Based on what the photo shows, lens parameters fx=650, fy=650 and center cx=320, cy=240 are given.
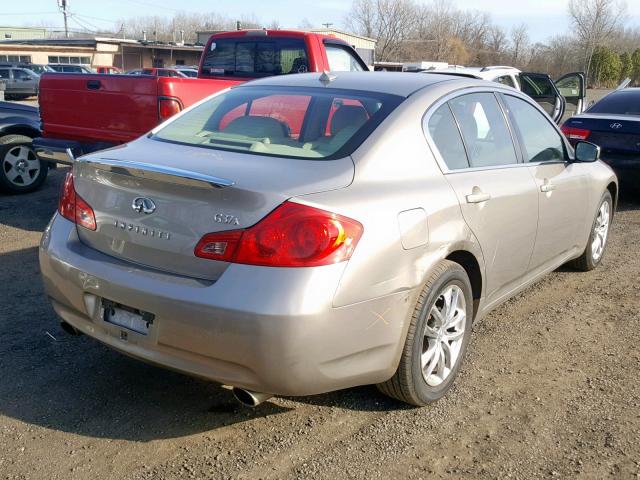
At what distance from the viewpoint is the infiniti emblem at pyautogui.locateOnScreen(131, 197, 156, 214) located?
287cm

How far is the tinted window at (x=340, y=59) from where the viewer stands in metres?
7.81

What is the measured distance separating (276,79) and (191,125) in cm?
68

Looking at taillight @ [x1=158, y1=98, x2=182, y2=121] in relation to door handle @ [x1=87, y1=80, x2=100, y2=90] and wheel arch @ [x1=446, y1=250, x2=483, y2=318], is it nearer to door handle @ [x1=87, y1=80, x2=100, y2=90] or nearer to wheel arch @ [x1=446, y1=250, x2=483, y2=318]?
door handle @ [x1=87, y1=80, x2=100, y2=90]

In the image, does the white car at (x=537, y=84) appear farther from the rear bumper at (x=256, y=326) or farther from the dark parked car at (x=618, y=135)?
the rear bumper at (x=256, y=326)

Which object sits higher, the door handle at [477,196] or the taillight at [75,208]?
the door handle at [477,196]

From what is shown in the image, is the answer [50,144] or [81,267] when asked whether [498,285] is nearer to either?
[81,267]

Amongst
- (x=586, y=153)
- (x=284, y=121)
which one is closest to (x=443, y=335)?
(x=284, y=121)

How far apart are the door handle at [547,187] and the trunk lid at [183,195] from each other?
1.76 meters

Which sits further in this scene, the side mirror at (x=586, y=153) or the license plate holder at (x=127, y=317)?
the side mirror at (x=586, y=153)

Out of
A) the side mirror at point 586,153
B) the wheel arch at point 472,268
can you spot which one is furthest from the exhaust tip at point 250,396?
the side mirror at point 586,153

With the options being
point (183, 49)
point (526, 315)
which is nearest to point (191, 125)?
point (526, 315)

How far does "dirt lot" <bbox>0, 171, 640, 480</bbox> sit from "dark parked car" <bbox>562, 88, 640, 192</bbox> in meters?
4.43

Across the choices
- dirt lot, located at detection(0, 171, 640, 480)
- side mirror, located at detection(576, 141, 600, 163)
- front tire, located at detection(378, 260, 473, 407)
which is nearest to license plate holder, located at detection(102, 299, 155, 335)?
dirt lot, located at detection(0, 171, 640, 480)

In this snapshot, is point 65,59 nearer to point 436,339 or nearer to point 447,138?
point 447,138
